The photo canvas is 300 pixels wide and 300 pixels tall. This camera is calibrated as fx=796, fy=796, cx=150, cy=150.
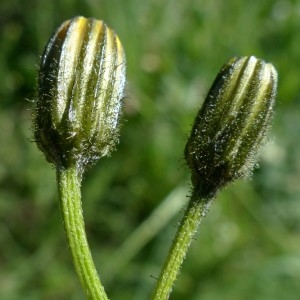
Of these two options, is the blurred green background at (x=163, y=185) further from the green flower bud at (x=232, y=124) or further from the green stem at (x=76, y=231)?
the green stem at (x=76, y=231)

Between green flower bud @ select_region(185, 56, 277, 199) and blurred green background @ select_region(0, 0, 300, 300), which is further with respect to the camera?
blurred green background @ select_region(0, 0, 300, 300)

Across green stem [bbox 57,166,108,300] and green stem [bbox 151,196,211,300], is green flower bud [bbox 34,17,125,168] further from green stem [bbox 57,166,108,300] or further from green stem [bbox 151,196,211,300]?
green stem [bbox 151,196,211,300]

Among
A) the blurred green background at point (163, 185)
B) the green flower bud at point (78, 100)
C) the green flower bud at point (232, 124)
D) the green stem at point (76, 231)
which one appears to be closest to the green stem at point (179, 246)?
the green flower bud at point (232, 124)

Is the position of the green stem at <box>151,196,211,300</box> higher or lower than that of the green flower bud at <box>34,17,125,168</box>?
lower

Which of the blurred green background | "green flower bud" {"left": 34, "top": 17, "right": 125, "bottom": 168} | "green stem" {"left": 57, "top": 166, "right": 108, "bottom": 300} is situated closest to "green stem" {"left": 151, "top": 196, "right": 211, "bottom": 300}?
"green stem" {"left": 57, "top": 166, "right": 108, "bottom": 300}

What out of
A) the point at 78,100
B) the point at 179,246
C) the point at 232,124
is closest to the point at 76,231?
the point at 179,246

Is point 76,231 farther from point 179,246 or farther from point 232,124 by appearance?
point 232,124

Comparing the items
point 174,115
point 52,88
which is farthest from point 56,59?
point 174,115
